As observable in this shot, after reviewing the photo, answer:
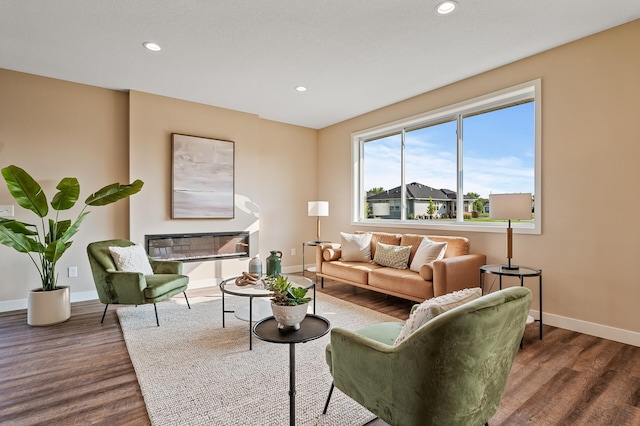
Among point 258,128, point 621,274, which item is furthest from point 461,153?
point 258,128

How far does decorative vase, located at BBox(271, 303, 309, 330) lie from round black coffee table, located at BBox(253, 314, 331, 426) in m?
0.05

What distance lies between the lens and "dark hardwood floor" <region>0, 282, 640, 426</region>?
193 cm

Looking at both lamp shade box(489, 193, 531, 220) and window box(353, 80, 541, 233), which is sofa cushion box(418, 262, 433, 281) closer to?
lamp shade box(489, 193, 531, 220)

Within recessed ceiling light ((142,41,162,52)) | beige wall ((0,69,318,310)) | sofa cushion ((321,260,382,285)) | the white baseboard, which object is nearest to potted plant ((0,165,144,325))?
beige wall ((0,69,318,310))

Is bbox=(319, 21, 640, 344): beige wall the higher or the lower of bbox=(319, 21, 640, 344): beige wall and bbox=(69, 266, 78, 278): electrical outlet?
the higher

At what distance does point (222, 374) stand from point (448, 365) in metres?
1.74

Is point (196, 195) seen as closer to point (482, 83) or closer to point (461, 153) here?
point (461, 153)

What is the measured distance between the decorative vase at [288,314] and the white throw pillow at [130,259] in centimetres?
262

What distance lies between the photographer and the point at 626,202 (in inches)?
116

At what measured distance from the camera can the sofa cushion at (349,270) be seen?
4312 millimetres

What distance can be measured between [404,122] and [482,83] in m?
1.22

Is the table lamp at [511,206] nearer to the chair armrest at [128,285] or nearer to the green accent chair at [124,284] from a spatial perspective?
the green accent chair at [124,284]

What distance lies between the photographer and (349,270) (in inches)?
178

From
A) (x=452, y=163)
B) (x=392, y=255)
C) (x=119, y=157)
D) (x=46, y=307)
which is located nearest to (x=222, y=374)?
(x=46, y=307)
